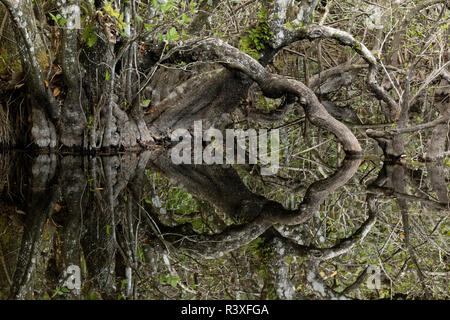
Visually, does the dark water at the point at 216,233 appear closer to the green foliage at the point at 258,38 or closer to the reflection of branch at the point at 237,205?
the reflection of branch at the point at 237,205

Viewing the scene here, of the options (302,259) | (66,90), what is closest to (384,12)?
(66,90)

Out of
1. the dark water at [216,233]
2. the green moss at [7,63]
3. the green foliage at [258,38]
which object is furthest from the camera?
the green foliage at [258,38]

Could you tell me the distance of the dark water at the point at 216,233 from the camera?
3.15m

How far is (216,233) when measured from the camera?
15.2ft

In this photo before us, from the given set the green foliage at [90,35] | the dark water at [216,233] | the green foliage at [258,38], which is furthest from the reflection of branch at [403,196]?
the green foliage at [90,35]

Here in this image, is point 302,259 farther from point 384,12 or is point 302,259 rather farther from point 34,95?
point 384,12

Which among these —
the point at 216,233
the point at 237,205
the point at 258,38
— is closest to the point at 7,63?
the point at 258,38

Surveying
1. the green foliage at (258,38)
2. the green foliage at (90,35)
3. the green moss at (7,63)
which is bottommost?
the green moss at (7,63)

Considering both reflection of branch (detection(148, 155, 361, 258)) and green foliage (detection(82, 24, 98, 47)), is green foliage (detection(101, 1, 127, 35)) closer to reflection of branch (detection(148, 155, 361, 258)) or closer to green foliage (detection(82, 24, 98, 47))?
green foliage (detection(82, 24, 98, 47))

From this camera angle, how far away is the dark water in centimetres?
315

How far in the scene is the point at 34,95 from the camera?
815 centimetres

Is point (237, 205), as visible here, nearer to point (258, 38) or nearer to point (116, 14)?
point (116, 14)

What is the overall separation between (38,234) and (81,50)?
4869 millimetres

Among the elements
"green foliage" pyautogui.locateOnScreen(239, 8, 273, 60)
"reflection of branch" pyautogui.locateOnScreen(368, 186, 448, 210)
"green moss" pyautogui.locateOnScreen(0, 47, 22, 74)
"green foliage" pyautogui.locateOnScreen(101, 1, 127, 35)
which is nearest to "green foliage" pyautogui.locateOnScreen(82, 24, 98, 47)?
"green foliage" pyautogui.locateOnScreen(101, 1, 127, 35)
